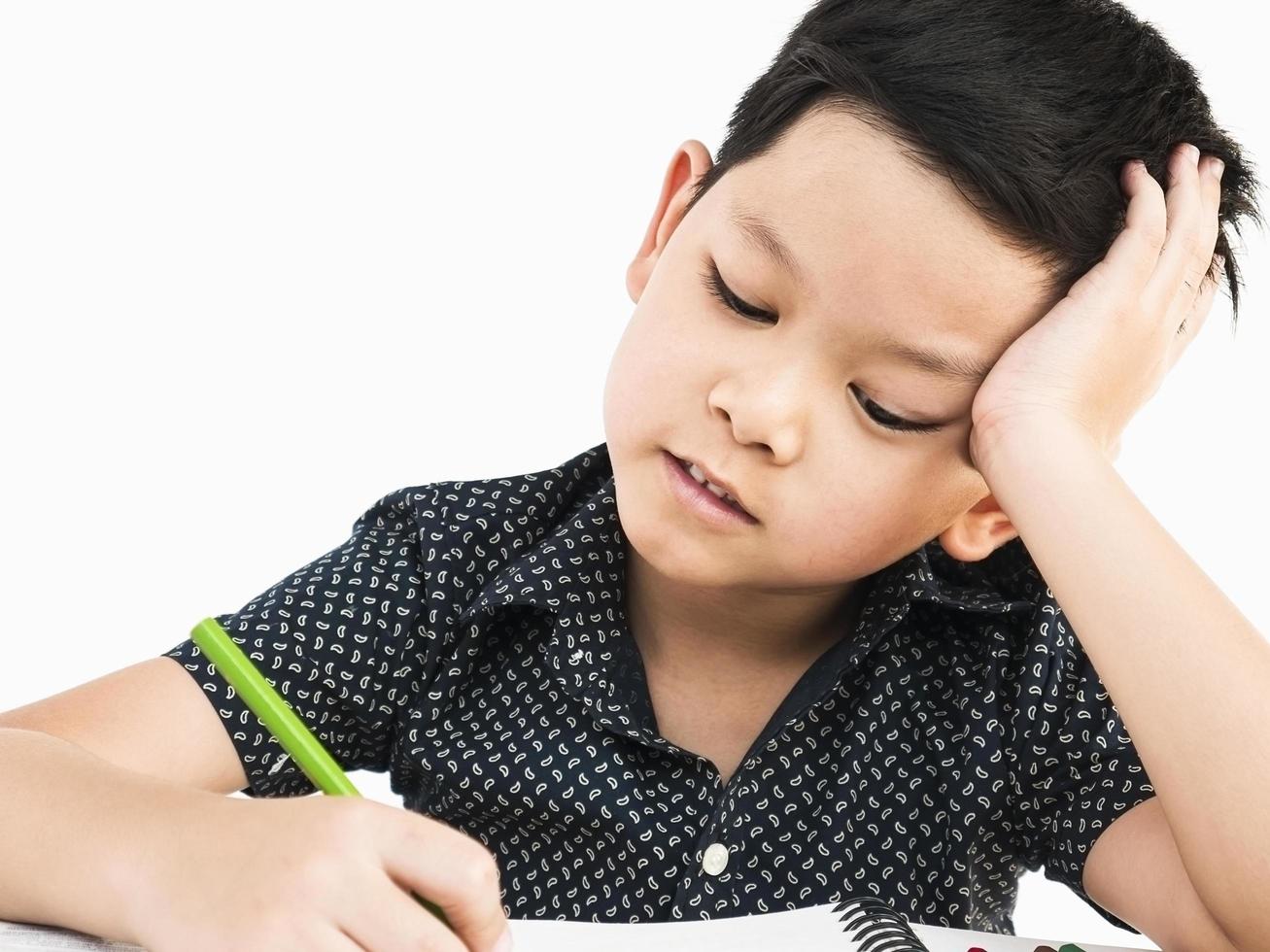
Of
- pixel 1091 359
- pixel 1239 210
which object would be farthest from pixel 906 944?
pixel 1239 210

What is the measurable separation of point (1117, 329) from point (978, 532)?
0.50ft

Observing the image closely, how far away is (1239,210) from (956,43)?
267 millimetres

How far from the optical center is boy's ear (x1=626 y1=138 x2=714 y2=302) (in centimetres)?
90

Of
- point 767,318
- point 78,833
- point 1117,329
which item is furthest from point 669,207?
point 78,833

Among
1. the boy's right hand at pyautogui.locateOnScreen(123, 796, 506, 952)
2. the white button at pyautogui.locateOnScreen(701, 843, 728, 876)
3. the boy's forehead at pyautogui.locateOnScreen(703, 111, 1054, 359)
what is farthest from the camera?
the white button at pyautogui.locateOnScreen(701, 843, 728, 876)

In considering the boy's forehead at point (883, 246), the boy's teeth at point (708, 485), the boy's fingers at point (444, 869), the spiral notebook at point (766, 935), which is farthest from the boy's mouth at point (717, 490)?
the boy's fingers at point (444, 869)

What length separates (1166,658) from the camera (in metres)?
0.69

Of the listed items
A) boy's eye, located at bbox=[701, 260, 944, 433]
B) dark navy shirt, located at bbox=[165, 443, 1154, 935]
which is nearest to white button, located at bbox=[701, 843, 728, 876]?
dark navy shirt, located at bbox=[165, 443, 1154, 935]

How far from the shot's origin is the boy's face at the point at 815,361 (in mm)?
732

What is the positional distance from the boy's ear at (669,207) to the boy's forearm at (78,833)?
0.43 m

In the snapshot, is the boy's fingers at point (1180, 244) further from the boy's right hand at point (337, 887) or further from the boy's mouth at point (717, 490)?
the boy's right hand at point (337, 887)

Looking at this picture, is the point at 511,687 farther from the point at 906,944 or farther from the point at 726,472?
the point at 906,944

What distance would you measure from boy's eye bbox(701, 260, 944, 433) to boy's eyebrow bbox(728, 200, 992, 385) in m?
0.03

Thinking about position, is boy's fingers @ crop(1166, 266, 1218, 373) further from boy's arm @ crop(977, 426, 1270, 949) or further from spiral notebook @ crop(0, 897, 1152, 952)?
spiral notebook @ crop(0, 897, 1152, 952)
